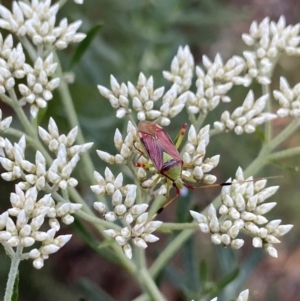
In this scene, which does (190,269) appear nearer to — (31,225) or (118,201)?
(118,201)

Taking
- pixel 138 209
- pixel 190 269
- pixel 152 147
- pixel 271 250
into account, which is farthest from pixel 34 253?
pixel 190 269

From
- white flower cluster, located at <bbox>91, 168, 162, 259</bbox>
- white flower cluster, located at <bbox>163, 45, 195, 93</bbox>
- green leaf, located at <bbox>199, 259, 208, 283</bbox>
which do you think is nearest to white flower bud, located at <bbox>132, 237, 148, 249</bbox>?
white flower cluster, located at <bbox>91, 168, 162, 259</bbox>

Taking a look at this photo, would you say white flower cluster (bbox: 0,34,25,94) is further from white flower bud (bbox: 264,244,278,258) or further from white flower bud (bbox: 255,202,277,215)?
white flower bud (bbox: 264,244,278,258)

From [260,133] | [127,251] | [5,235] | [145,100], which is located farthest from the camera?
[260,133]

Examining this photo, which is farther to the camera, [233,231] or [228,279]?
[228,279]

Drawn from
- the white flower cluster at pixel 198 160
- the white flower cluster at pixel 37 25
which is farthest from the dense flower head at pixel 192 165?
the white flower cluster at pixel 37 25

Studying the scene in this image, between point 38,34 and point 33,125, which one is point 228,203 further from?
point 38,34

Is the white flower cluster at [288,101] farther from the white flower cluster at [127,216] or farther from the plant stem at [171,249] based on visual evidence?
the white flower cluster at [127,216]
